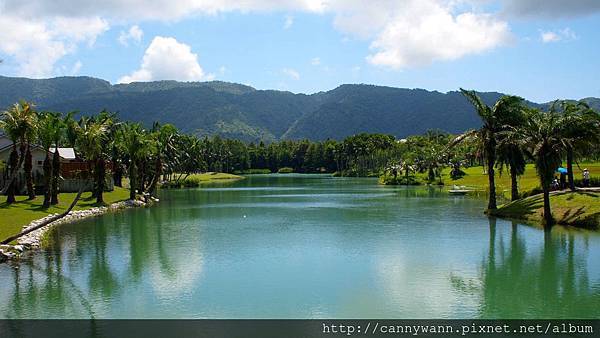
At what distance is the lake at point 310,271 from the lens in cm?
2289

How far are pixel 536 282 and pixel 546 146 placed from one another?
2078 centimetres

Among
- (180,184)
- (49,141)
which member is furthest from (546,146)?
(180,184)

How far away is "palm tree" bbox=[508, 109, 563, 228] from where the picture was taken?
4469cm

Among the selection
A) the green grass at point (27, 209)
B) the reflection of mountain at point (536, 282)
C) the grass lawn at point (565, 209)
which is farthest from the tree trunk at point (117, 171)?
the reflection of mountain at point (536, 282)

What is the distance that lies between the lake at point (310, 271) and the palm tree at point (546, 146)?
3.60 meters

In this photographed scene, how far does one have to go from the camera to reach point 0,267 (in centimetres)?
3155

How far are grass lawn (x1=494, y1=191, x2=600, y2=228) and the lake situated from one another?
6.71 ft

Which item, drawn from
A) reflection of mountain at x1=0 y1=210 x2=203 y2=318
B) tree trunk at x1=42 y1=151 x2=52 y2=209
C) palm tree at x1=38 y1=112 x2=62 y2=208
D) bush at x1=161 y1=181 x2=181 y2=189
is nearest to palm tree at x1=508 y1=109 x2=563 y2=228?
reflection of mountain at x1=0 y1=210 x2=203 y2=318

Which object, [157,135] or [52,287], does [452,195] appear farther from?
[52,287]

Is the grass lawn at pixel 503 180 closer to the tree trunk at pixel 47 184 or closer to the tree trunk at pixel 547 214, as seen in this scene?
the tree trunk at pixel 547 214

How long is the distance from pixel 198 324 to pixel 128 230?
104 feet

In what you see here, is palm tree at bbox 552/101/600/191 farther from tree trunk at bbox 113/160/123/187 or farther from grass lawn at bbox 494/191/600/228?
tree trunk at bbox 113/160/123/187

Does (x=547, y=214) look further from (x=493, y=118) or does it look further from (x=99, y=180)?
(x=99, y=180)

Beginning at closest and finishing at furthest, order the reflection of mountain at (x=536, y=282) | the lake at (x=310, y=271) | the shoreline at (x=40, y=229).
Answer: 1. the reflection of mountain at (x=536, y=282)
2. the lake at (x=310, y=271)
3. the shoreline at (x=40, y=229)
